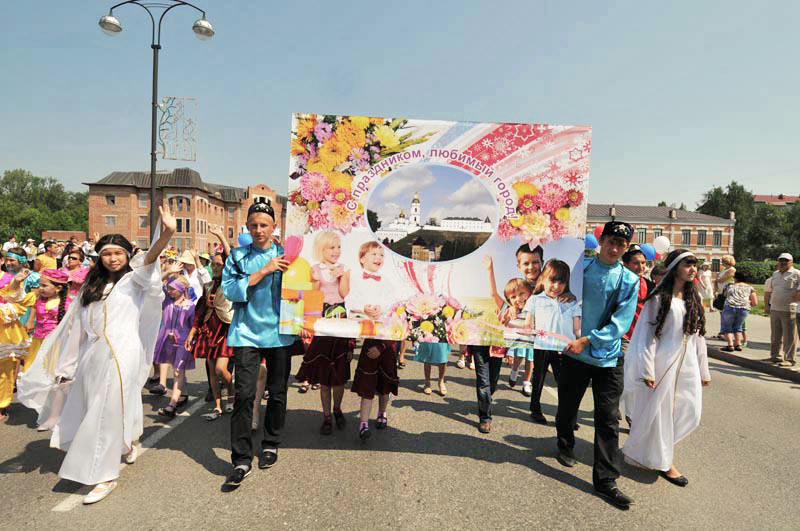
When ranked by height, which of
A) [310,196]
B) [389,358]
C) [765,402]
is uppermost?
[310,196]

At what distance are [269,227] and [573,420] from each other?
127 inches

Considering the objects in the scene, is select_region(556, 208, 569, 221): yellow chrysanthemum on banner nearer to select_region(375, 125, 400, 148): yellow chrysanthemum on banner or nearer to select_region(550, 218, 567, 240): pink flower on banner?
select_region(550, 218, 567, 240): pink flower on banner

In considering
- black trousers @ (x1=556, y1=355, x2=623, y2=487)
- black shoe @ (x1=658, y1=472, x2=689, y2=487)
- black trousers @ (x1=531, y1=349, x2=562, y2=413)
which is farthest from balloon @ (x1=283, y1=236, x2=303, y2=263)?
black shoe @ (x1=658, y1=472, x2=689, y2=487)

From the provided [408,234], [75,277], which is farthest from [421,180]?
[75,277]

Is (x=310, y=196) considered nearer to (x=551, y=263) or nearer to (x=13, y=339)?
(x=551, y=263)

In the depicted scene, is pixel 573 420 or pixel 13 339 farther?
pixel 13 339

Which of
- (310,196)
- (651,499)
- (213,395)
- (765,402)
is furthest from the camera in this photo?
(765,402)

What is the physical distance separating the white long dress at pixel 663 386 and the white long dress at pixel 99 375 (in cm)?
425

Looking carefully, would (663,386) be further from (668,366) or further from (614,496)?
(614,496)

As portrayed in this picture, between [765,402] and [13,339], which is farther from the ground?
[13,339]

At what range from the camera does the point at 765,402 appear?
6430 millimetres

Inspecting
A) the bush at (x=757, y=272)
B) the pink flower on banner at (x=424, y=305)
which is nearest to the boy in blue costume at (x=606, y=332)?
the pink flower on banner at (x=424, y=305)

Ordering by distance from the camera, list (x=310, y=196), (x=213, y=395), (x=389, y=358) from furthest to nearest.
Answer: (x=213, y=395)
(x=389, y=358)
(x=310, y=196)

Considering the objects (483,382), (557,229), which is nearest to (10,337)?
(483,382)
